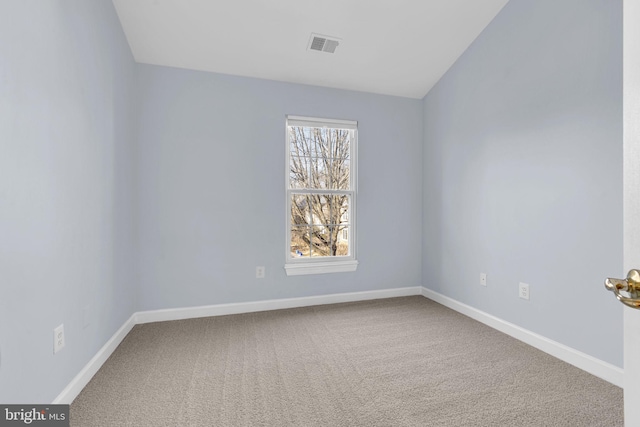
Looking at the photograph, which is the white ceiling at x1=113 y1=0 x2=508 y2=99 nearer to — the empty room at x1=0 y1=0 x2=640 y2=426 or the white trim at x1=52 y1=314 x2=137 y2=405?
the empty room at x1=0 y1=0 x2=640 y2=426

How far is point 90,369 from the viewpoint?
1.92 meters

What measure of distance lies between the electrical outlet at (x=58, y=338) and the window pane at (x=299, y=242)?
2.04m

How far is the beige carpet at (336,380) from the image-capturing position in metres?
1.58

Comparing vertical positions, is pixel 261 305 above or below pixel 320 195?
below

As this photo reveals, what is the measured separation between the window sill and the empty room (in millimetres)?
37

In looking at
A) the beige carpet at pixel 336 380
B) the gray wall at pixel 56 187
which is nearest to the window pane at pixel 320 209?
the beige carpet at pixel 336 380

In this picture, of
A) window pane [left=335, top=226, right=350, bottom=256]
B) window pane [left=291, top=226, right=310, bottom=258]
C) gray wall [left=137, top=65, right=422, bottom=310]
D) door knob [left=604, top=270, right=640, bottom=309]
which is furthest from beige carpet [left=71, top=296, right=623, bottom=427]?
door knob [left=604, top=270, right=640, bottom=309]

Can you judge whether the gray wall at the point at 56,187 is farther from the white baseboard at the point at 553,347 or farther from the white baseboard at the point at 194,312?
the white baseboard at the point at 553,347

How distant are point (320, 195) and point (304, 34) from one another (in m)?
1.56

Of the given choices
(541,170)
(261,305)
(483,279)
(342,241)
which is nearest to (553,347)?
(483,279)

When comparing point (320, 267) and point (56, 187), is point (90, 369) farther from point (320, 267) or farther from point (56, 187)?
point (320, 267)

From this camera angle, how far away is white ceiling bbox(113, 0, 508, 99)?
250 centimetres

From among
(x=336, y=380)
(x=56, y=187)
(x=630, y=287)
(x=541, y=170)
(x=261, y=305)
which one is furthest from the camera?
(x=261, y=305)

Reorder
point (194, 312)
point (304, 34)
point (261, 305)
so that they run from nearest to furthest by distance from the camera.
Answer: point (304, 34), point (194, 312), point (261, 305)
